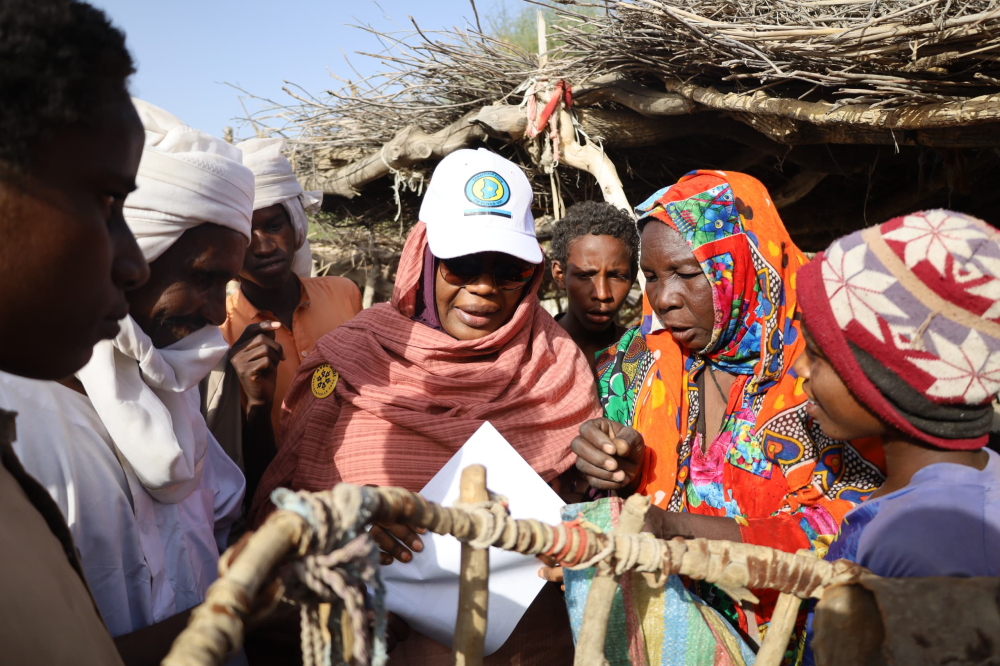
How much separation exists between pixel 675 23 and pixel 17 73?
3024 mm

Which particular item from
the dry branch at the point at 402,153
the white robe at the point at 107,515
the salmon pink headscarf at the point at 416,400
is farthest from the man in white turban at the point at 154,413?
the dry branch at the point at 402,153

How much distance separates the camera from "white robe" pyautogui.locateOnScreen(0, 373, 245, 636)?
1.31 meters

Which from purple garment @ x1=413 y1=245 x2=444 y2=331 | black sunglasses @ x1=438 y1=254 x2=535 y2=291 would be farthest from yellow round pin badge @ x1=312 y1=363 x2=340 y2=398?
black sunglasses @ x1=438 y1=254 x2=535 y2=291

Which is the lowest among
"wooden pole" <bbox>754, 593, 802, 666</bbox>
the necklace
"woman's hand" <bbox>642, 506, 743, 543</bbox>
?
"woman's hand" <bbox>642, 506, 743, 543</bbox>

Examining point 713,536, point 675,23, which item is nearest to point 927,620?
point 713,536

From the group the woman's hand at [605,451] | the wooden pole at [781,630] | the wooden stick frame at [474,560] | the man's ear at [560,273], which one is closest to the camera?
the wooden stick frame at [474,560]

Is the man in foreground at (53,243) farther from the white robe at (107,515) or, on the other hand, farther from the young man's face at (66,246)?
the white robe at (107,515)

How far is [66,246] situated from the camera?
0.82 meters

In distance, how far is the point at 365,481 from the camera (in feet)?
6.48

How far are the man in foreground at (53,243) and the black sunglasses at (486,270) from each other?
123cm

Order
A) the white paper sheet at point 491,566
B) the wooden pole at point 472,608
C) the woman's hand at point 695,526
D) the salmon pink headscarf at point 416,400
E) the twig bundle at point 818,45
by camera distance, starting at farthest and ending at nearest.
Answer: the twig bundle at point 818,45 → the salmon pink headscarf at point 416,400 → the woman's hand at point 695,526 → the white paper sheet at point 491,566 → the wooden pole at point 472,608

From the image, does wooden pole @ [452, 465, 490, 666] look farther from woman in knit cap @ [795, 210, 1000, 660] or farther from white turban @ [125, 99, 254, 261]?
→ white turban @ [125, 99, 254, 261]

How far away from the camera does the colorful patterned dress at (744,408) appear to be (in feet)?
5.57

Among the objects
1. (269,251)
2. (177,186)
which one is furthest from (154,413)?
(269,251)
